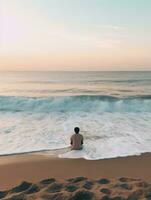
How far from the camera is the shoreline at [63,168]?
21.7ft

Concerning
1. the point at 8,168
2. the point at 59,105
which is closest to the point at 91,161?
the point at 8,168

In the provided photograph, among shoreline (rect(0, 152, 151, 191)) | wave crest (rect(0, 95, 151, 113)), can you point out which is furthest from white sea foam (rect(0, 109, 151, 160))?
wave crest (rect(0, 95, 151, 113))

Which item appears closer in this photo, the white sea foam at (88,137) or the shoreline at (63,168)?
the shoreline at (63,168)

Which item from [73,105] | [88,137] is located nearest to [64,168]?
[88,137]

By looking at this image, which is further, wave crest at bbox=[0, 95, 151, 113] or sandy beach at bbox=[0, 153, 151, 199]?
wave crest at bbox=[0, 95, 151, 113]

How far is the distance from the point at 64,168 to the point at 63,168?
0.02m

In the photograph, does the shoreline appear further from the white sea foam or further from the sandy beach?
the white sea foam

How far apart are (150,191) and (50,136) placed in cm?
593

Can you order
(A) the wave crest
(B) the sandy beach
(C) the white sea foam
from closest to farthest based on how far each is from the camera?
(B) the sandy beach
(C) the white sea foam
(A) the wave crest

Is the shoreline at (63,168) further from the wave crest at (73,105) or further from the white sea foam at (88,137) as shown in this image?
the wave crest at (73,105)

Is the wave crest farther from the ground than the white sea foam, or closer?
closer

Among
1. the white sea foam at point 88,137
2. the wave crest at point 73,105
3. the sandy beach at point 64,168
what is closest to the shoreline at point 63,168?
the sandy beach at point 64,168

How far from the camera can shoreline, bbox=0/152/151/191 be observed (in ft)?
21.7

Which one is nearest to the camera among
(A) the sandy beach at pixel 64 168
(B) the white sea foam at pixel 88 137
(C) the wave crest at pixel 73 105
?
(A) the sandy beach at pixel 64 168
